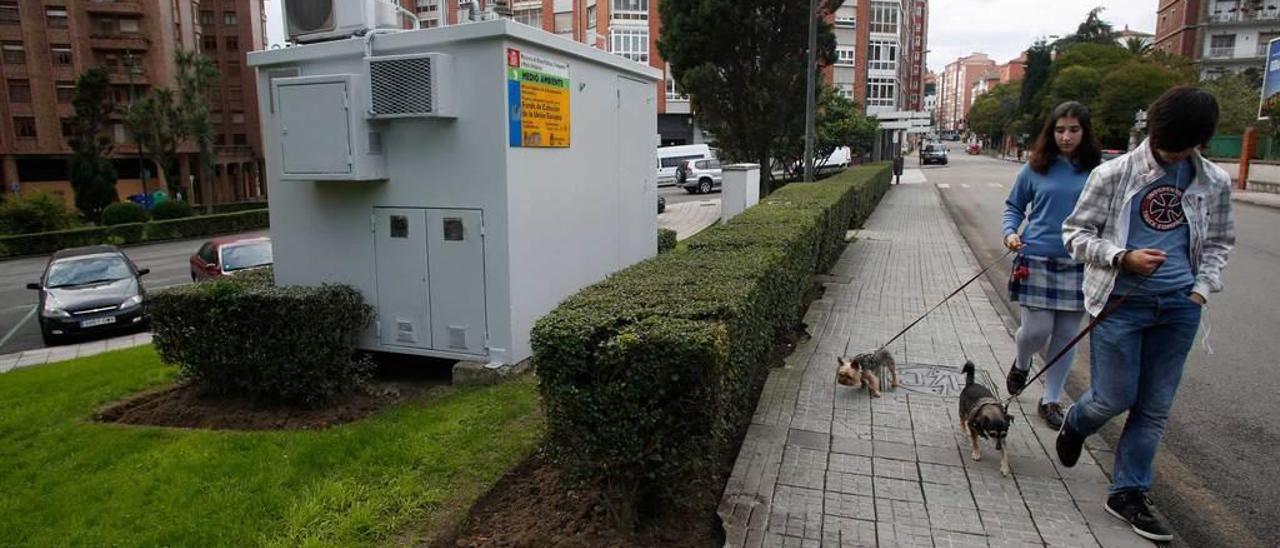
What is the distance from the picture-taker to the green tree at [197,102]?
4591 centimetres

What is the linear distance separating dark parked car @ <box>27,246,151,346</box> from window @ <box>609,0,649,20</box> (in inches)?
1578

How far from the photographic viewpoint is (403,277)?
668 cm

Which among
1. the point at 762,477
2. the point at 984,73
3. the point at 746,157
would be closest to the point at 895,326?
the point at 762,477

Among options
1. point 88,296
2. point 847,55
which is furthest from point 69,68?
point 847,55

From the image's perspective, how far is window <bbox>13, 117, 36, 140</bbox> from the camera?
46781 millimetres

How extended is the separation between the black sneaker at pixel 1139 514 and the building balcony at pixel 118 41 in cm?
6031

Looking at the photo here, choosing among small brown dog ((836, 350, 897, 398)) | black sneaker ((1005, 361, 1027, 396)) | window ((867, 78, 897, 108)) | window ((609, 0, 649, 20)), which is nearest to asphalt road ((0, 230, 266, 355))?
small brown dog ((836, 350, 897, 398))

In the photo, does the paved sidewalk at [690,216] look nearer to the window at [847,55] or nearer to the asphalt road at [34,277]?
the asphalt road at [34,277]

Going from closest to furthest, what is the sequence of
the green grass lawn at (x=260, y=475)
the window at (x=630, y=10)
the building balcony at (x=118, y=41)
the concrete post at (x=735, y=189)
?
the green grass lawn at (x=260, y=475) < the concrete post at (x=735, y=189) < the building balcony at (x=118, y=41) < the window at (x=630, y=10)

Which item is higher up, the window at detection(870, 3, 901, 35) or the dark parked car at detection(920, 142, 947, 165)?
the window at detection(870, 3, 901, 35)

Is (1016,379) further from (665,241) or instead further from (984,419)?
(665,241)

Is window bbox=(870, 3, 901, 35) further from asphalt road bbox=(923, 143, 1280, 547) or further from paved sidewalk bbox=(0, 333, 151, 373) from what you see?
paved sidewalk bbox=(0, 333, 151, 373)

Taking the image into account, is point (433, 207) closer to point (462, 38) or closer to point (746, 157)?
point (462, 38)

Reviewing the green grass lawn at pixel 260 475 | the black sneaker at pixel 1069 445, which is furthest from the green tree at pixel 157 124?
the black sneaker at pixel 1069 445
